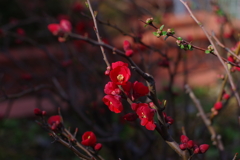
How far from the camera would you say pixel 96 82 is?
267 centimetres

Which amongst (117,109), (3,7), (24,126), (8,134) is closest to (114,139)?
(117,109)

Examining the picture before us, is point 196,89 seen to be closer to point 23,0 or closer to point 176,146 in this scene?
point 23,0

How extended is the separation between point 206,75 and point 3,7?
12.1ft

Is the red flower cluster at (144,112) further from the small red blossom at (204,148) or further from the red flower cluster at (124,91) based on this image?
the small red blossom at (204,148)

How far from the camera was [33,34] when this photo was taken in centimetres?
505

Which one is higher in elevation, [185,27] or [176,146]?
[176,146]

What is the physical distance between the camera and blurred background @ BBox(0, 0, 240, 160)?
6.96 feet

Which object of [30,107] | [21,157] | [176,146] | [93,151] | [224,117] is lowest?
[30,107]

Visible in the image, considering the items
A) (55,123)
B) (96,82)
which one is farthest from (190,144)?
(96,82)

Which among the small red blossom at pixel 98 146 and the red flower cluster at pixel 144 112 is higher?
the red flower cluster at pixel 144 112

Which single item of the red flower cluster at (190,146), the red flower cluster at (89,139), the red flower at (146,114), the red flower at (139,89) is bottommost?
the red flower cluster at (89,139)

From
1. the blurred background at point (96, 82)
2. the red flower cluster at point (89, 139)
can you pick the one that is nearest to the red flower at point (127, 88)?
the red flower cluster at point (89, 139)

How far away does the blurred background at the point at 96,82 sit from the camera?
6.96 feet

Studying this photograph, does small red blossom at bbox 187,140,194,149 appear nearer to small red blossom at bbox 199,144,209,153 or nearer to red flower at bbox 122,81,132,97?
small red blossom at bbox 199,144,209,153
